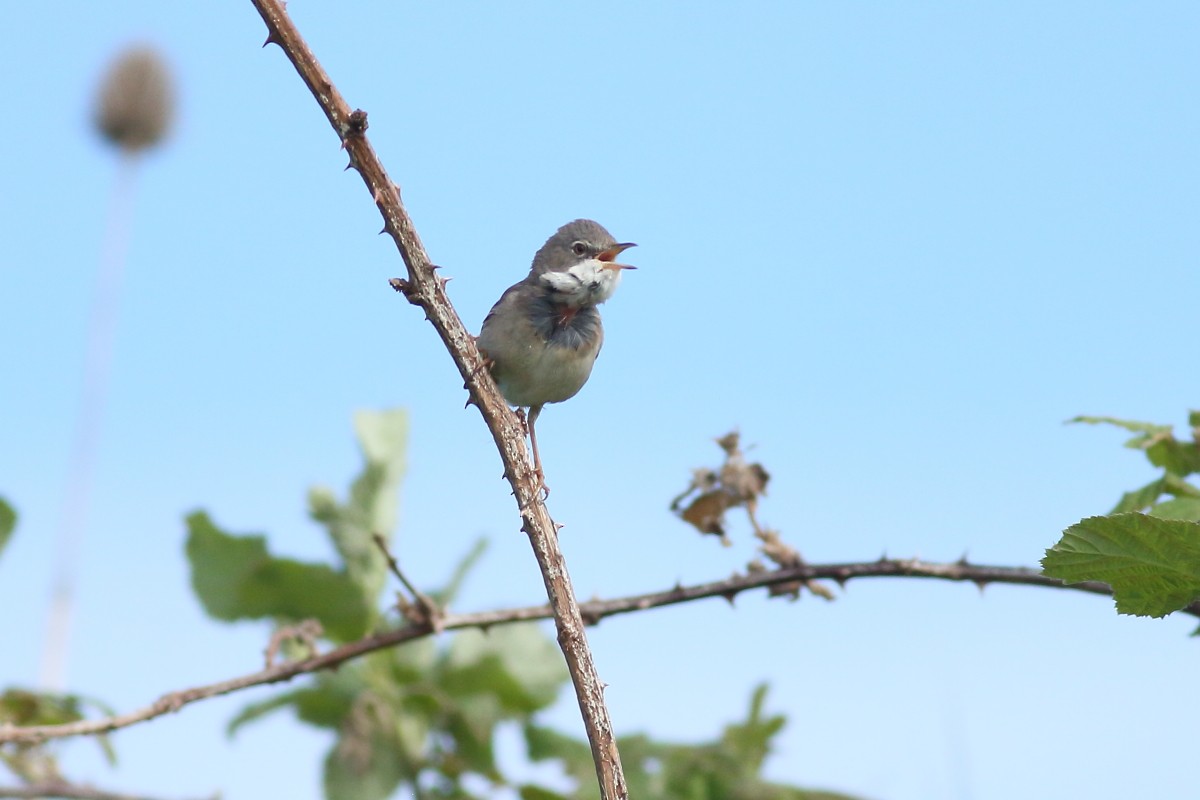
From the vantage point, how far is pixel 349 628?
6.08 metres

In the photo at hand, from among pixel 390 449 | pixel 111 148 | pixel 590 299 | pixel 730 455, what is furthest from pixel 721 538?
pixel 111 148

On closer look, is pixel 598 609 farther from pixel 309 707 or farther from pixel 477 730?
pixel 309 707

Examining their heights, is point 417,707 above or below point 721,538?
below

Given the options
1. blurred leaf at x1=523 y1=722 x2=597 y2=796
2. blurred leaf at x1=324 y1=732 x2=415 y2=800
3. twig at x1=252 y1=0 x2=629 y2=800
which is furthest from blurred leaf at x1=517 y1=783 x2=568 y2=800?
twig at x1=252 y1=0 x2=629 y2=800

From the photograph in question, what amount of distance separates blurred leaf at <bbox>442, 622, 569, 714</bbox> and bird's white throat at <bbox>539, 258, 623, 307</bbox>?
1631 mm

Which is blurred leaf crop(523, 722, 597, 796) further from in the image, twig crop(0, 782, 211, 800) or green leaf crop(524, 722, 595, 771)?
twig crop(0, 782, 211, 800)

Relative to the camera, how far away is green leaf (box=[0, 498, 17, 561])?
18.0 ft

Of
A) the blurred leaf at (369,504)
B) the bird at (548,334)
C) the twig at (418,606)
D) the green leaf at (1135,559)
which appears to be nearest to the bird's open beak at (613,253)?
the bird at (548,334)

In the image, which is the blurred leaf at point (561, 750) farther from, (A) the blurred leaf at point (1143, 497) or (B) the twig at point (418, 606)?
(A) the blurred leaf at point (1143, 497)

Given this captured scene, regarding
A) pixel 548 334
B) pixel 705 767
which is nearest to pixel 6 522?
pixel 548 334

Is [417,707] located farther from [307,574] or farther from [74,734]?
[74,734]

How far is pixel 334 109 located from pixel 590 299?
9.01 ft

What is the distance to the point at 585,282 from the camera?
226 inches

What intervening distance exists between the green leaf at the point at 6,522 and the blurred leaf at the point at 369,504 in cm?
137
